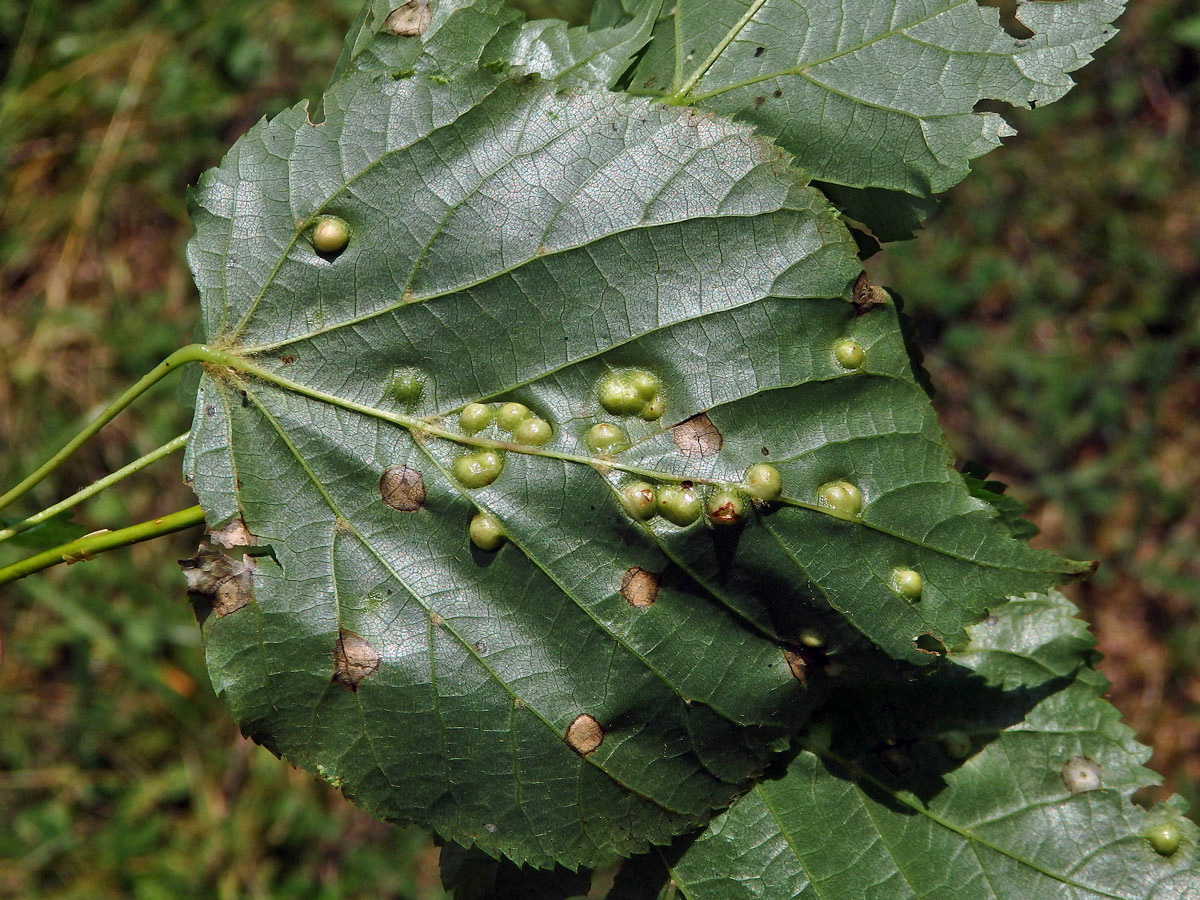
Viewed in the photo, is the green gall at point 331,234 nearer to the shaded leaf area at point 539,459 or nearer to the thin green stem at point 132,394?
the shaded leaf area at point 539,459

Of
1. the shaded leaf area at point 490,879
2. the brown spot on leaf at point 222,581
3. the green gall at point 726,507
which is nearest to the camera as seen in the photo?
the green gall at point 726,507

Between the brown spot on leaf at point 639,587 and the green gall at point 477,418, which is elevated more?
the green gall at point 477,418

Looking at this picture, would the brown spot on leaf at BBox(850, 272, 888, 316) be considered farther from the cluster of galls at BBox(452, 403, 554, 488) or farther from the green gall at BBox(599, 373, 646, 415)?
the cluster of galls at BBox(452, 403, 554, 488)

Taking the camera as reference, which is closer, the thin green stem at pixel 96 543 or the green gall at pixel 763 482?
the green gall at pixel 763 482

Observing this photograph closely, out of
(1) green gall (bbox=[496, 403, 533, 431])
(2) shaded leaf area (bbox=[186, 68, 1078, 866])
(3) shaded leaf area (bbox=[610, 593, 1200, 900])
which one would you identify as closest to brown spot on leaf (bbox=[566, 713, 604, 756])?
(2) shaded leaf area (bbox=[186, 68, 1078, 866])

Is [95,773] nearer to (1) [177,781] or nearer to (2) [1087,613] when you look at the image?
(1) [177,781]

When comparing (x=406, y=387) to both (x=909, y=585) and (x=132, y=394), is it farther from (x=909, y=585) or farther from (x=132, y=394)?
(x=909, y=585)

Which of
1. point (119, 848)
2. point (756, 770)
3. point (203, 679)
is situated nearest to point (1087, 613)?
point (756, 770)

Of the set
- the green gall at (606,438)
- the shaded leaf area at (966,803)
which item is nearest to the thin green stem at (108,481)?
the green gall at (606,438)
